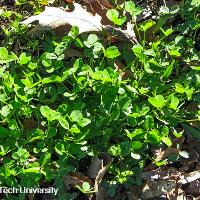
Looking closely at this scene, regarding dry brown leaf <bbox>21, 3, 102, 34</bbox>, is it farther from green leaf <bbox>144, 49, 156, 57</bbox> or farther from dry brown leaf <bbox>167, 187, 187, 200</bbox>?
dry brown leaf <bbox>167, 187, 187, 200</bbox>

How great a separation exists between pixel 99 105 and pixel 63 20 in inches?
22.8

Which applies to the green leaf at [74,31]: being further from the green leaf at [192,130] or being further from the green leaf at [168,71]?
the green leaf at [192,130]

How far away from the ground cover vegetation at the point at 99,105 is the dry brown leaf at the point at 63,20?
7 cm

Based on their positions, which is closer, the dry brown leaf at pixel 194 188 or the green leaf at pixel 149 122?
the green leaf at pixel 149 122

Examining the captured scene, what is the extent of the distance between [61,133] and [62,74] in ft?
1.14

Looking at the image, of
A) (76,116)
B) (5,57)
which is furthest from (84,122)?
(5,57)

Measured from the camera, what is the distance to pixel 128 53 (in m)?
2.78

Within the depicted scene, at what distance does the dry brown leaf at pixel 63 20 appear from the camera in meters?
2.75

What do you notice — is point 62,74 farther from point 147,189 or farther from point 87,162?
point 147,189

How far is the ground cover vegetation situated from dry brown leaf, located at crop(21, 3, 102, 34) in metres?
0.07

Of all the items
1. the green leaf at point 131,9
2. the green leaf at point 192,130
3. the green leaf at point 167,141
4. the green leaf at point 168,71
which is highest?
the green leaf at point 131,9

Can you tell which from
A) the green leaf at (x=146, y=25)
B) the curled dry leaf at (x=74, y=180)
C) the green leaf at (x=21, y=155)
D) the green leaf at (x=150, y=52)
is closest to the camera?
the green leaf at (x=21, y=155)

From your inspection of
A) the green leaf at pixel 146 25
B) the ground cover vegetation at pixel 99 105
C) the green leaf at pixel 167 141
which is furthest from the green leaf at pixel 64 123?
the green leaf at pixel 146 25

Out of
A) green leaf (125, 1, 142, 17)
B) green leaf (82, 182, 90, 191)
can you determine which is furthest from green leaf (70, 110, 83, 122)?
green leaf (125, 1, 142, 17)
